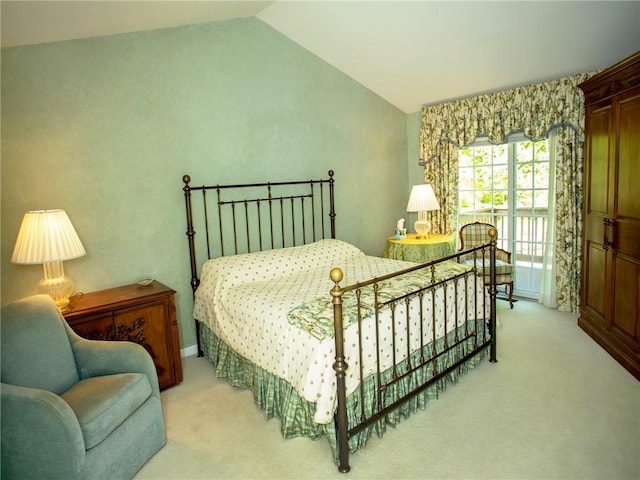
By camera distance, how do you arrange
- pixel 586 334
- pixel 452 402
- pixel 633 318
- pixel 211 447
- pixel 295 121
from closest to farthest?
pixel 211 447 < pixel 452 402 < pixel 633 318 < pixel 586 334 < pixel 295 121

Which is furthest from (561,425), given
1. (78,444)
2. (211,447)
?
(78,444)

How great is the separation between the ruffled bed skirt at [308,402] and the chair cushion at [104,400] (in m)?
0.73

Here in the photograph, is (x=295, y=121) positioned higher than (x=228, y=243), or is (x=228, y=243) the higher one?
(x=295, y=121)

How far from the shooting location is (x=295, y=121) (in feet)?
14.2

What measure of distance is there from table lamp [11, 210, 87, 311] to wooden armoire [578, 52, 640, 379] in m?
3.78

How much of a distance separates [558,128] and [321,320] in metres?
3.30

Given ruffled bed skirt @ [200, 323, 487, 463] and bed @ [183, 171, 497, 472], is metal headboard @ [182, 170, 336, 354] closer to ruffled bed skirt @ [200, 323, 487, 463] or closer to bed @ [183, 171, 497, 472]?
bed @ [183, 171, 497, 472]

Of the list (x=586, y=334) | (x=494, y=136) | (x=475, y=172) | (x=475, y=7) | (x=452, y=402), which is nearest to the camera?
(x=452, y=402)

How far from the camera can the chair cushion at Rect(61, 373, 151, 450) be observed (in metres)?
2.02

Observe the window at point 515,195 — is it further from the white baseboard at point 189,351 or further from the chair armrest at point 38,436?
the chair armrest at point 38,436

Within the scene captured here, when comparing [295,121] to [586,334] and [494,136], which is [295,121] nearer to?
[494,136]

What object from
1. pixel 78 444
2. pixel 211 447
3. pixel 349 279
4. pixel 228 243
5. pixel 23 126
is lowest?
pixel 211 447

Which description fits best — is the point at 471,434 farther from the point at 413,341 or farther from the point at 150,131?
the point at 150,131

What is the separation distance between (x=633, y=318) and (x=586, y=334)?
2.57ft
